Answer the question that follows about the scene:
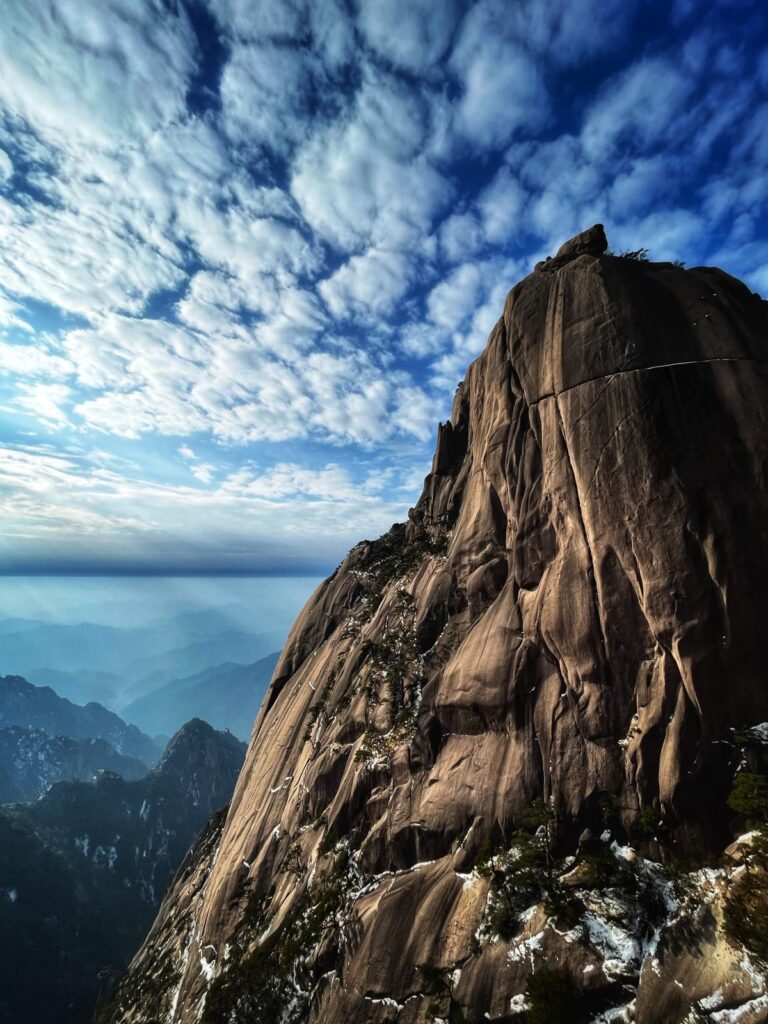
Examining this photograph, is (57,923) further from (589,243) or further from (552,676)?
(589,243)

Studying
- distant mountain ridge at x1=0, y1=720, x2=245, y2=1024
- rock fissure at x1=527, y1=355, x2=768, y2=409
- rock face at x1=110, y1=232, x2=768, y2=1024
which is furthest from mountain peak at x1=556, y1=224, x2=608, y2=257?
distant mountain ridge at x1=0, y1=720, x2=245, y2=1024

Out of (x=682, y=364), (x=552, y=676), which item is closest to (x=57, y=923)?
(x=552, y=676)

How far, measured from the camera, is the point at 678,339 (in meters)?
20.9

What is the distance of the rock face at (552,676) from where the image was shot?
17750mm

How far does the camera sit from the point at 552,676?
2212cm

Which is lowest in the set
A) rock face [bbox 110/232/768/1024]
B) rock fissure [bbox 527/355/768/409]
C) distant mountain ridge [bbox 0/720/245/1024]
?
distant mountain ridge [bbox 0/720/245/1024]

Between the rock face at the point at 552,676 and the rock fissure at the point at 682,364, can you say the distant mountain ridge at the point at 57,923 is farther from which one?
the rock fissure at the point at 682,364

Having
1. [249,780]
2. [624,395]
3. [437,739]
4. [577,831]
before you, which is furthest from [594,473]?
[249,780]

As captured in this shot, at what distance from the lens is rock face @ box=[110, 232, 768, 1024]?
699 inches

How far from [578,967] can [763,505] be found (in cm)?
1882

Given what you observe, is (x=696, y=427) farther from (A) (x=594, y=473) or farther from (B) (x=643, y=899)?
(B) (x=643, y=899)

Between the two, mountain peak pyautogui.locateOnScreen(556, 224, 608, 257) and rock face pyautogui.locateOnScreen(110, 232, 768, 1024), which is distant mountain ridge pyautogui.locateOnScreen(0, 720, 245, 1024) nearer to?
rock face pyautogui.locateOnScreen(110, 232, 768, 1024)

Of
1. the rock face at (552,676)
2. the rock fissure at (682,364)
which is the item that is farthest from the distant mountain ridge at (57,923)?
the rock fissure at (682,364)

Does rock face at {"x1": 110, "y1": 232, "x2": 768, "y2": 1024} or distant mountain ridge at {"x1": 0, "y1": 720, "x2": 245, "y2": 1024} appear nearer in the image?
rock face at {"x1": 110, "y1": 232, "x2": 768, "y2": 1024}
